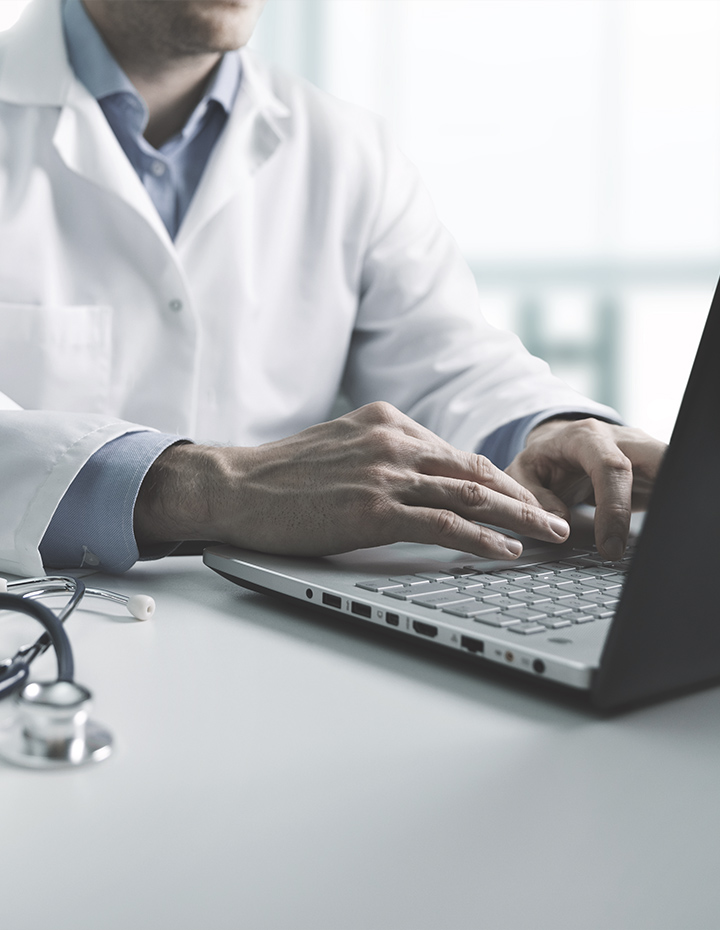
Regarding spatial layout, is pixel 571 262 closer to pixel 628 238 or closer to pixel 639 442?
pixel 628 238

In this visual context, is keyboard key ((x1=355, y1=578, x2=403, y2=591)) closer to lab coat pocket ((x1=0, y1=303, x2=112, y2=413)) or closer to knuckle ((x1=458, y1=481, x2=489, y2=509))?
knuckle ((x1=458, y1=481, x2=489, y2=509))

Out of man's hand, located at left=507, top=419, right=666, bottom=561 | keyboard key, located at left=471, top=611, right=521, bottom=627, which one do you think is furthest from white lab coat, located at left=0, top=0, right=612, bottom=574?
keyboard key, located at left=471, top=611, right=521, bottom=627

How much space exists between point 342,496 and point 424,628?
175mm

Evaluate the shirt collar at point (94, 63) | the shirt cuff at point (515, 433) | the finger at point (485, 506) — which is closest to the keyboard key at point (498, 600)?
the finger at point (485, 506)

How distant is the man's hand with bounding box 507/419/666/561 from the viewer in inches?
24.6

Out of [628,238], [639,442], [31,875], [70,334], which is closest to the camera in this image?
[31,875]

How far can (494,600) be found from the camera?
456 mm

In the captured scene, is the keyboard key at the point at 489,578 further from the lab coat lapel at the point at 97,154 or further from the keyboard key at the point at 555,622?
the lab coat lapel at the point at 97,154

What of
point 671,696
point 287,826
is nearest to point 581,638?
point 671,696

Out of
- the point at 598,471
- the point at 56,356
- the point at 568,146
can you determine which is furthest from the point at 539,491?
the point at 568,146

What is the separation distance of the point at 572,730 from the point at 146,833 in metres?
0.17

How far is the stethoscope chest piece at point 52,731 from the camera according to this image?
1.01 feet

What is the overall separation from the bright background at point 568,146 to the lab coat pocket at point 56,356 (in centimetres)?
241

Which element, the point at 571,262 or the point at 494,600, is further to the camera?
the point at 571,262
